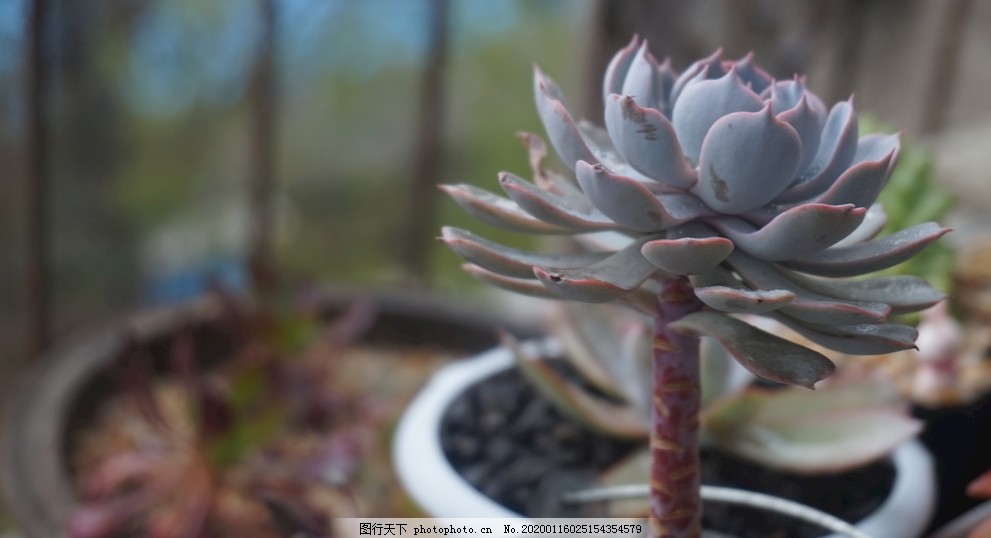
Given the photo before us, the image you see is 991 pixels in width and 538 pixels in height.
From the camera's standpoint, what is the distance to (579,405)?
57 centimetres

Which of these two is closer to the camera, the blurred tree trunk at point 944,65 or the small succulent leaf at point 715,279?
the small succulent leaf at point 715,279

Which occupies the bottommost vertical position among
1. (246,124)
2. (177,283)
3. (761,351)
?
(177,283)

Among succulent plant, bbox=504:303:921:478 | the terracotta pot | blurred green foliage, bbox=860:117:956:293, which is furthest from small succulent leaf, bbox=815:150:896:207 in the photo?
the terracotta pot

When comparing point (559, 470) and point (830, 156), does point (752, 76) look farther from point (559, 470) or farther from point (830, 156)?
point (559, 470)

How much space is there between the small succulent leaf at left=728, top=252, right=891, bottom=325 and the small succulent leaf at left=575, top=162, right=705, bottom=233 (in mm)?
33

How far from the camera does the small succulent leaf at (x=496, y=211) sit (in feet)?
1.18

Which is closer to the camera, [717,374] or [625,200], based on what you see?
[625,200]

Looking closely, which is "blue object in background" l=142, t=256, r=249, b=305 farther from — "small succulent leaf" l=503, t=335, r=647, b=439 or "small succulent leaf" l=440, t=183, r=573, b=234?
"small succulent leaf" l=440, t=183, r=573, b=234

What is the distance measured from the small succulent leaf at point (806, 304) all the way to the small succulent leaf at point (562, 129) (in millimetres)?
76

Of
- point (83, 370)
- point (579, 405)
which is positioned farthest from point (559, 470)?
point (83, 370)

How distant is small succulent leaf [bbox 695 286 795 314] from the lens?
290 mm

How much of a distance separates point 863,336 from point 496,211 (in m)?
0.16

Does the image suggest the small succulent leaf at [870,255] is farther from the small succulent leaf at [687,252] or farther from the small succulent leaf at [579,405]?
the small succulent leaf at [579,405]

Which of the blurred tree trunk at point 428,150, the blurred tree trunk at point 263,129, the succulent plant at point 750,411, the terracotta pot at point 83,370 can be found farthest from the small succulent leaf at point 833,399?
the blurred tree trunk at point 428,150
